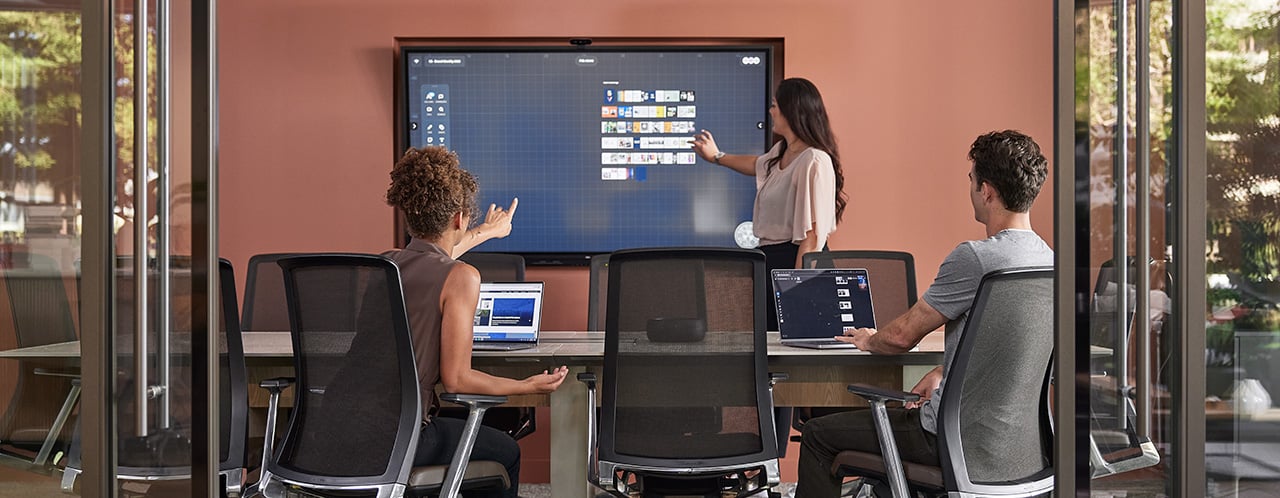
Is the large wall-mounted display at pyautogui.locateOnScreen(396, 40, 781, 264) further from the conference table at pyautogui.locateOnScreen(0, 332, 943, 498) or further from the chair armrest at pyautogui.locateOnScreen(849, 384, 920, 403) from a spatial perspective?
the chair armrest at pyautogui.locateOnScreen(849, 384, 920, 403)

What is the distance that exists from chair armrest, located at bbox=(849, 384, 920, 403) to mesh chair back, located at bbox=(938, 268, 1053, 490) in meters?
0.09

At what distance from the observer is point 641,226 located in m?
5.05

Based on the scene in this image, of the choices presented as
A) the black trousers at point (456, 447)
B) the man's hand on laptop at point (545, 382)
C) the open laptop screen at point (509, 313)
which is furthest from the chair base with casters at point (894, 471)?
the open laptop screen at point (509, 313)

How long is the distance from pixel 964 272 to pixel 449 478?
139cm

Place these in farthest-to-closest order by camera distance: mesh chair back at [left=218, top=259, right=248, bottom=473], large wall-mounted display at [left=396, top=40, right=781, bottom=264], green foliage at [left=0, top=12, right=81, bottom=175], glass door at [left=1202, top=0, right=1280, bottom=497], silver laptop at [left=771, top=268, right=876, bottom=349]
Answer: large wall-mounted display at [left=396, top=40, right=781, bottom=264]
silver laptop at [left=771, top=268, right=876, bottom=349]
mesh chair back at [left=218, top=259, right=248, bottom=473]
green foliage at [left=0, top=12, right=81, bottom=175]
glass door at [left=1202, top=0, right=1280, bottom=497]

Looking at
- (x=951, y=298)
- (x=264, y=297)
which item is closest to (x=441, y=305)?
(x=951, y=298)

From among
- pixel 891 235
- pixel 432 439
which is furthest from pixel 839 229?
pixel 432 439

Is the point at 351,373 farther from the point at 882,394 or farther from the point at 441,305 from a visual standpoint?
the point at 882,394

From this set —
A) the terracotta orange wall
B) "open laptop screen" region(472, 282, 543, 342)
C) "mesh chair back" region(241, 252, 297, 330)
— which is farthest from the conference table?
the terracotta orange wall

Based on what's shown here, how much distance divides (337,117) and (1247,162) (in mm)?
4199

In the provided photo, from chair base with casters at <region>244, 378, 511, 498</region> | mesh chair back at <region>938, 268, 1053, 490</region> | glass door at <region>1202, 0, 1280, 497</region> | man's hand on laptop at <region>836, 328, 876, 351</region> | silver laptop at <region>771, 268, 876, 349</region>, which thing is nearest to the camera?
glass door at <region>1202, 0, 1280, 497</region>

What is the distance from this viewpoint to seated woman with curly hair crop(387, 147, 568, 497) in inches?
104

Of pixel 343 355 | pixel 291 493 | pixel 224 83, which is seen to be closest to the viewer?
pixel 343 355

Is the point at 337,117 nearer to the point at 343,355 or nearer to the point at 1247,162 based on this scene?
the point at 343,355
